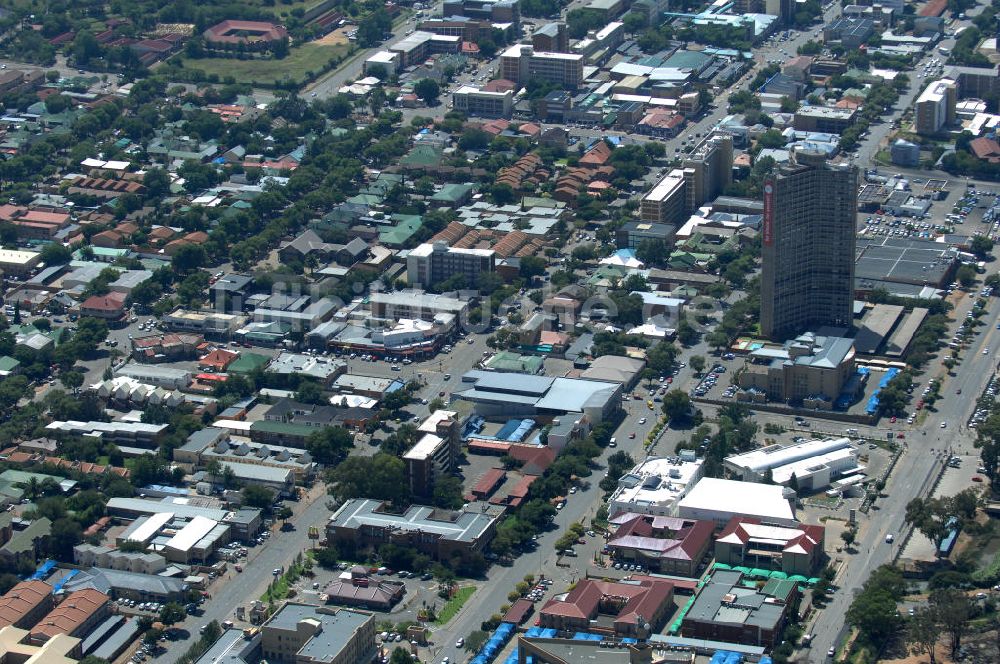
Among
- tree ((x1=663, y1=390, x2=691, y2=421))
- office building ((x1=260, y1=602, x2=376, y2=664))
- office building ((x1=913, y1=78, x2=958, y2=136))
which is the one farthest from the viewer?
office building ((x1=913, y1=78, x2=958, y2=136))

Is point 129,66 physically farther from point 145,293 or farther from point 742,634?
point 742,634

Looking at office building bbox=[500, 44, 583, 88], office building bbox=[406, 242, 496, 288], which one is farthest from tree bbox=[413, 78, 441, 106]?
office building bbox=[406, 242, 496, 288]

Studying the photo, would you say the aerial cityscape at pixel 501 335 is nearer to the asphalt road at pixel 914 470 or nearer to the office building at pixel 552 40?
the asphalt road at pixel 914 470

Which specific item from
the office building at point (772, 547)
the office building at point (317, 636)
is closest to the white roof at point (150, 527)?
the office building at point (317, 636)

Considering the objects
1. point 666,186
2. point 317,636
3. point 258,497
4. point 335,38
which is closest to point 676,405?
point 258,497

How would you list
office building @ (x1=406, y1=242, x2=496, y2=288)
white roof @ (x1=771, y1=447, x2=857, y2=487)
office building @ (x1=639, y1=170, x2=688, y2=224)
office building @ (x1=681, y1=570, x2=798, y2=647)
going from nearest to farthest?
office building @ (x1=681, y1=570, x2=798, y2=647) → white roof @ (x1=771, y1=447, x2=857, y2=487) → office building @ (x1=406, y1=242, x2=496, y2=288) → office building @ (x1=639, y1=170, x2=688, y2=224)

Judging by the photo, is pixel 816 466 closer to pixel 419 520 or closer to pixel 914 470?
pixel 914 470

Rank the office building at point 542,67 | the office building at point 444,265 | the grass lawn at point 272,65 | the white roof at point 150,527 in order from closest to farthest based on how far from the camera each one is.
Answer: the white roof at point 150,527 → the office building at point 444,265 → the office building at point 542,67 → the grass lawn at point 272,65

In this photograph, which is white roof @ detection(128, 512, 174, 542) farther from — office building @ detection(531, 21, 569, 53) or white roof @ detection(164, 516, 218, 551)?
office building @ detection(531, 21, 569, 53)
